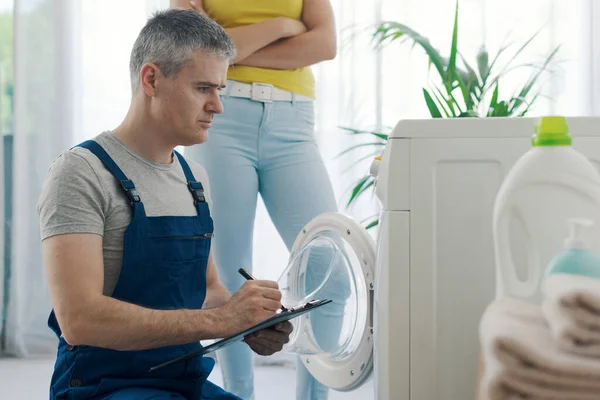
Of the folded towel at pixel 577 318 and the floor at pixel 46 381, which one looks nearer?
the folded towel at pixel 577 318

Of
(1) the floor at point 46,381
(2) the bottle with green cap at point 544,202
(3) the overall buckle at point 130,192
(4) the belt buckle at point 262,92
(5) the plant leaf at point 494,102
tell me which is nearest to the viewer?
(2) the bottle with green cap at point 544,202

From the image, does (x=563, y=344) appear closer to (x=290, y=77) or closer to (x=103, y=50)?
(x=290, y=77)

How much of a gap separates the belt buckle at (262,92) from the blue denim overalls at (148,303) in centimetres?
54

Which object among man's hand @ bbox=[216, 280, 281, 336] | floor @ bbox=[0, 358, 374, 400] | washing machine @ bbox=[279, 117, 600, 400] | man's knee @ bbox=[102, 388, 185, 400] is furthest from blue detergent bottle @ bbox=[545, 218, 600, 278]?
floor @ bbox=[0, 358, 374, 400]

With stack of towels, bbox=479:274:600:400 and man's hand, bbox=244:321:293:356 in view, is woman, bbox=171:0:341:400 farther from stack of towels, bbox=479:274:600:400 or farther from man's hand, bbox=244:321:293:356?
stack of towels, bbox=479:274:600:400

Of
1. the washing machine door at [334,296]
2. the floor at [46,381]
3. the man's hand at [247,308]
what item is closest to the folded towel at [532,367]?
the man's hand at [247,308]

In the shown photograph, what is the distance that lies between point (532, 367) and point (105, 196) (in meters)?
0.82

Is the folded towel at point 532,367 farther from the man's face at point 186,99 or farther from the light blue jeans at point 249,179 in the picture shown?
the light blue jeans at point 249,179

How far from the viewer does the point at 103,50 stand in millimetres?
3250

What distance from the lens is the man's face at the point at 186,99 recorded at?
4.51ft

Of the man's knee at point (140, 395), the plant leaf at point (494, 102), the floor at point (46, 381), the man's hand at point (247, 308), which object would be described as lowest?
the floor at point (46, 381)

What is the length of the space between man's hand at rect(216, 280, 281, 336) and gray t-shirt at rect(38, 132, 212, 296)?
21 cm

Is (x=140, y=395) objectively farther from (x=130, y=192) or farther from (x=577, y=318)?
(x=577, y=318)

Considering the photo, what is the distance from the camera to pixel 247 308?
1.24m
